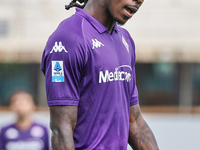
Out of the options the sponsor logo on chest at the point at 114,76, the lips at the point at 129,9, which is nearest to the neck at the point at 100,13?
the lips at the point at 129,9

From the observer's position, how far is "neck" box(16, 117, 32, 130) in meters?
5.55

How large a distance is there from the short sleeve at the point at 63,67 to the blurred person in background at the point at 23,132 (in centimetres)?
358

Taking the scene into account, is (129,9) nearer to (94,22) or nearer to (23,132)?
(94,22)

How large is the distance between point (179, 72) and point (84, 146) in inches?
462

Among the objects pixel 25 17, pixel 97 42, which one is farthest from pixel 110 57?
pixel 25 17

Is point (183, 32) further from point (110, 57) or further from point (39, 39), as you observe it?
point (110, 57)

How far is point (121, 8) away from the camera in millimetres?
2057

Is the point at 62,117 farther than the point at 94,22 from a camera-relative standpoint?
No

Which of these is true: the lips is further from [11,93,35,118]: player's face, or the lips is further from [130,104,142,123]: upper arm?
[11,93,35,118]: player's face

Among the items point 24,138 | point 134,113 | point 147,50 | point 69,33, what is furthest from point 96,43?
point 147,50

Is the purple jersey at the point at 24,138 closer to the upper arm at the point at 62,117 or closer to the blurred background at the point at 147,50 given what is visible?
the upper arm at the point at 62,117

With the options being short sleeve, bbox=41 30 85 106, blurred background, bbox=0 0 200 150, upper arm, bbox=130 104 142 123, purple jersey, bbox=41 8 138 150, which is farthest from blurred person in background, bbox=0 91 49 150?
blurred background, bbox=0 0 200 150

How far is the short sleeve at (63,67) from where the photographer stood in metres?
1.87

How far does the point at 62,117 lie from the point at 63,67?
0.84ft
